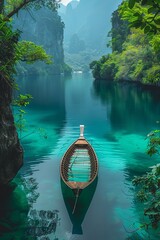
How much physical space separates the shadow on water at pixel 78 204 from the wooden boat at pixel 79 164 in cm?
70

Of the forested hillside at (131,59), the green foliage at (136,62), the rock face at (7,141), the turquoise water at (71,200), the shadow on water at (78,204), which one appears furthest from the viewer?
the forested hillside at (131,59)

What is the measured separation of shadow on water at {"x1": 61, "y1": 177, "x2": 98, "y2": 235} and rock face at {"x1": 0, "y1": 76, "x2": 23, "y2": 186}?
10.4 feet

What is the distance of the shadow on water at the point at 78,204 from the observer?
13492 millimetres

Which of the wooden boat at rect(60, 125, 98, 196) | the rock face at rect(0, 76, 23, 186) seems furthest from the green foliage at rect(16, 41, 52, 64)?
the wooden boat at rect(60, 125, 98, 196)

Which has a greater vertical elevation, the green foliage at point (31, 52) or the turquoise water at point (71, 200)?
the green foliage at point (31, 52)

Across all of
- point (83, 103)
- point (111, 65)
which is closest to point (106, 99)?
point (83, 103)

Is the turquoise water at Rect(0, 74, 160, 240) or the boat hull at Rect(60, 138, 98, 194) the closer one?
the turquoise water at Rect(0, 74, 160, 240)

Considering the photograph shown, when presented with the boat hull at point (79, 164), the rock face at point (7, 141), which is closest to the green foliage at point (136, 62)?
the boat hull at point (79, 164)

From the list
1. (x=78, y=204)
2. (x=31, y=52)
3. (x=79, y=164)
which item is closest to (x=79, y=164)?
(x=79, y=164)

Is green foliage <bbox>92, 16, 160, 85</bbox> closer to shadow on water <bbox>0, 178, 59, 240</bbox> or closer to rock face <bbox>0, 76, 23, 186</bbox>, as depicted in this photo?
rock face <bbox>0, 76, 23, 186</bbox>

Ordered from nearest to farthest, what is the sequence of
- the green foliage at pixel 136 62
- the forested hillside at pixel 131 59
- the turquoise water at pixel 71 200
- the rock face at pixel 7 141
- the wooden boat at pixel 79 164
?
the turquoise water at pixel 71 200 < the rock face at pixel 7 141 < the wooden boat at pixel 79 164 < the green foliage at pixel 136 62 < the forested hillside at pixel 131 59

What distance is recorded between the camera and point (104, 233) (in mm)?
12570

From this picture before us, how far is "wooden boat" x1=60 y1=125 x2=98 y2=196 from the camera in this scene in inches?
673

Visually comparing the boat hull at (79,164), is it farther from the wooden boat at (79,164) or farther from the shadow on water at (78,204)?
the shadow on water at (78,204)
